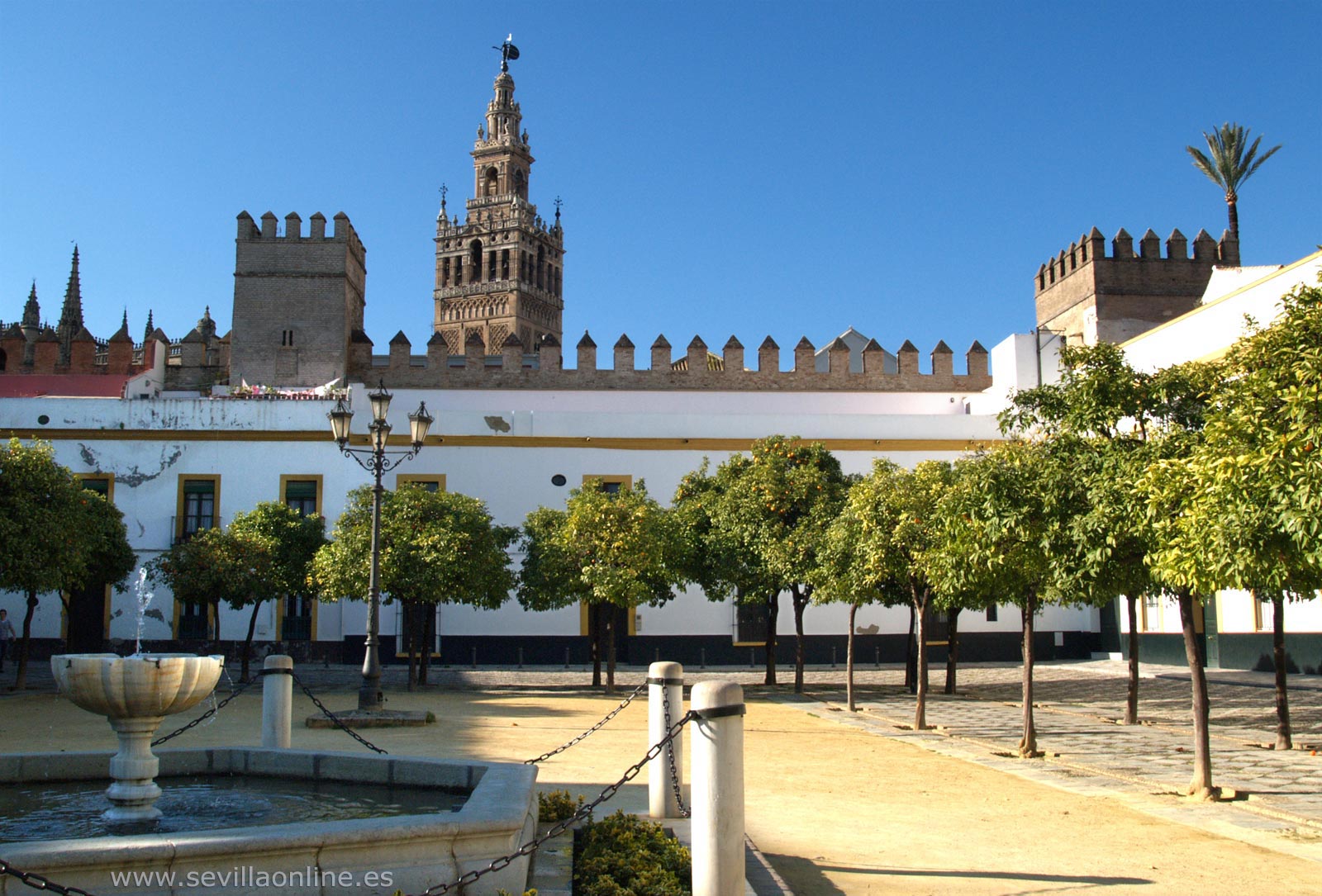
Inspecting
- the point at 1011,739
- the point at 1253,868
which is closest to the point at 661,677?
the point at 1253,868

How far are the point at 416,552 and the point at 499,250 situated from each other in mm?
72496

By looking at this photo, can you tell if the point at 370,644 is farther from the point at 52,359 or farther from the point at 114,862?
the point at 52,359

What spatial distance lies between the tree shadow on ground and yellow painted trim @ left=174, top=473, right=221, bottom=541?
2269cm

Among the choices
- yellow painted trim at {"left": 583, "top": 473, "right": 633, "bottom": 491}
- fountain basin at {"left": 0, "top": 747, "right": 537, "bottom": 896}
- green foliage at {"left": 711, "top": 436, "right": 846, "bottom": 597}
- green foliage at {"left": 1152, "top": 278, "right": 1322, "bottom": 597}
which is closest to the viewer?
fountain basin at {"left": 0, "top": 747, "right": 537, "bottom": 896}

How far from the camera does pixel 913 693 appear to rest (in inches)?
791

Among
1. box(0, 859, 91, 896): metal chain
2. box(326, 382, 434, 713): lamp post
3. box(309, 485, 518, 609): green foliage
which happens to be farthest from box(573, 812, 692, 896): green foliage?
box(309, 485, 518, 609): green foliage

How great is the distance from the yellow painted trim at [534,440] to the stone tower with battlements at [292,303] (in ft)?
29.6

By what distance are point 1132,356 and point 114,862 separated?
958 inches

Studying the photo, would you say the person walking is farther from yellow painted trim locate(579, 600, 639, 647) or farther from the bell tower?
the bell tower

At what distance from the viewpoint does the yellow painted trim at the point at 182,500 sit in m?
26.2

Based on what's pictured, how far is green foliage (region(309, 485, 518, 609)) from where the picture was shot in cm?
1902

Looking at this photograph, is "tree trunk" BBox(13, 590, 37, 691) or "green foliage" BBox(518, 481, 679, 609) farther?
"green foliage" BBox(518, 481, 679, 609)

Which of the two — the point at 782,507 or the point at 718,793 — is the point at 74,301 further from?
the point at 718,793

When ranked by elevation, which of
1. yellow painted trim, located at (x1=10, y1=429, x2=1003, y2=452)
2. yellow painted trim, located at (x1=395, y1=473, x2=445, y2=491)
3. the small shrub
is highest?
yellow painted trim, located at (x1=10, y1=429, x2=1003, y2=452)
